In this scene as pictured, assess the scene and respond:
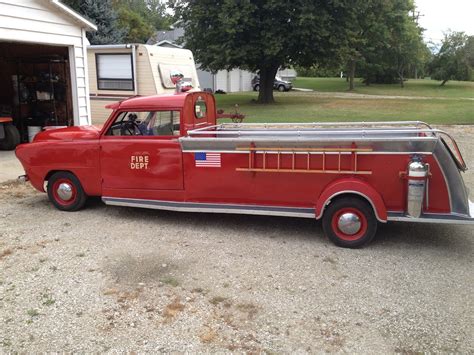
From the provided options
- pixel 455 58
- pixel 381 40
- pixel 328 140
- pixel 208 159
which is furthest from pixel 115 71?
pixel 455 58

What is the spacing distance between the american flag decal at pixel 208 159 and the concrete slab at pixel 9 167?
453cm

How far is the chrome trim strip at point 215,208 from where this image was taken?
5.46m

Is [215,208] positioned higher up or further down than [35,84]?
further down

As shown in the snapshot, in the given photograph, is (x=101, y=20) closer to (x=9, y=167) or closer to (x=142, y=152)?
(x=9, y=167)

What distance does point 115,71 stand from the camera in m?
15.0

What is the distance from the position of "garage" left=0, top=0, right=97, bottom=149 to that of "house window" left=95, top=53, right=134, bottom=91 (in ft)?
6.98

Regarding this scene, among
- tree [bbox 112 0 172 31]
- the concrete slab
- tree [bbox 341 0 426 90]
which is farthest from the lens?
tree [bbox 112 0 172 31]

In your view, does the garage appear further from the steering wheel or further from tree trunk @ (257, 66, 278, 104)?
tree trunk @ (257, 66, 278, 104)

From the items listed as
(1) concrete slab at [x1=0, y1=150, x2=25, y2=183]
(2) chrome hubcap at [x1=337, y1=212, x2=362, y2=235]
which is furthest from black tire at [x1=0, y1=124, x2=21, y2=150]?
(2) chrome hubcap at [x1=337, y1=212, x2=362, y2=235]

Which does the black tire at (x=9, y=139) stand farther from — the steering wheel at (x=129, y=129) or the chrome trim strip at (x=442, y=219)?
the chrome trim strip at (x=442, y=219)

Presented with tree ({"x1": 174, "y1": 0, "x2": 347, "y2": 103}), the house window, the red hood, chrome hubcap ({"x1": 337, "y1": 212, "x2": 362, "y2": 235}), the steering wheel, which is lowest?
chrome hubcap ({"x1": 337, "y1": 212, "x2": 362, "y2": 235})

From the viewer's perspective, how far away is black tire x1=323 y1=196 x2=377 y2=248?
5160 millimetres

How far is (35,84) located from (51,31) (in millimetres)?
2975

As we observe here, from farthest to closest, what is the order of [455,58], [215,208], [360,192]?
[455,58] → [215,208] → [360,192]
